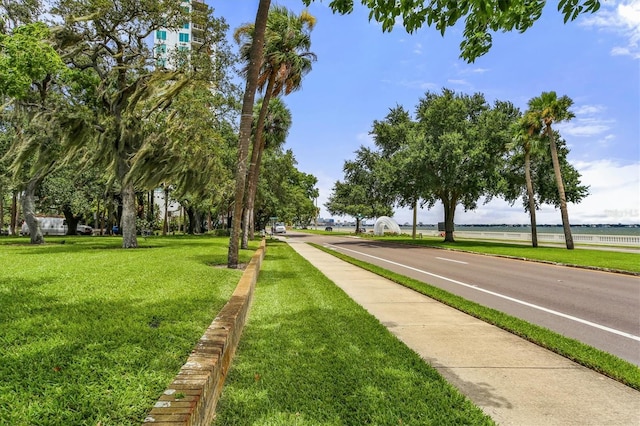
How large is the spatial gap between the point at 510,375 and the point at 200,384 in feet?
10.6

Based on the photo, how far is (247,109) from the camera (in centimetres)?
1078

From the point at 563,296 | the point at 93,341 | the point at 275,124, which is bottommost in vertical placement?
the point at 563,296

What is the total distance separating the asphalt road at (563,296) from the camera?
5.77 metres

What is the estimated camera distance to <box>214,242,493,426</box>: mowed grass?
3.00m

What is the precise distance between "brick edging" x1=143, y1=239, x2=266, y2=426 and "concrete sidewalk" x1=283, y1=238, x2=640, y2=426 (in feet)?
7.50

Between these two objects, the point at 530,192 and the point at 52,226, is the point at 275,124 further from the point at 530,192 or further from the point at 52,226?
the point at 52,226

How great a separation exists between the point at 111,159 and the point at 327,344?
16.1 meters

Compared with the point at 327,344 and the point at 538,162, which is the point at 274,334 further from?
the point at 538,162

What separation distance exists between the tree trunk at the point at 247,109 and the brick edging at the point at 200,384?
657cm

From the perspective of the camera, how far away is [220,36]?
57.5 ft

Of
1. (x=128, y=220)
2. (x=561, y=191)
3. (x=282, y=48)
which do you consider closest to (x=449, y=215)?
(x=561, y=191)

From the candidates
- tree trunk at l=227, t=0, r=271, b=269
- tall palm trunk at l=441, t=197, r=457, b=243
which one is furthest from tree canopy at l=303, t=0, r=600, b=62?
tall palm trunk at l=441, t=197, r=457, b=243

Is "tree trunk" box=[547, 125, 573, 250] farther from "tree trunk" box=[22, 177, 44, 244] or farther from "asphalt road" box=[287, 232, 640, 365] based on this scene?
"tree trunk" box=[22, 177, 44, 244]

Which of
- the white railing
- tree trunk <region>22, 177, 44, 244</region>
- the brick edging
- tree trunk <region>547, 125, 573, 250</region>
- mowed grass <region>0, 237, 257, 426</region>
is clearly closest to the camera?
the brick edging
